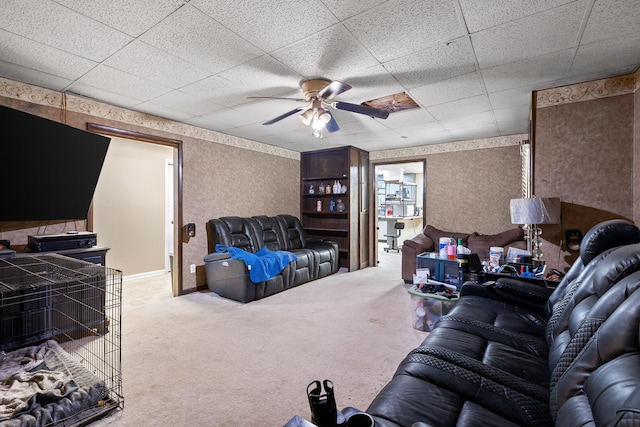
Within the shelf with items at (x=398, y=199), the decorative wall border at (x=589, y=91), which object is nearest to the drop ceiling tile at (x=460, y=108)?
the decorative wall border at (x=589, y=91)

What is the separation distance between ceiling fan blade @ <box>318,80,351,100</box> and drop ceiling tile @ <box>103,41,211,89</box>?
1038 mm

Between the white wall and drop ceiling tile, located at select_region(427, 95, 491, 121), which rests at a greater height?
drop ceiling tile, located at select_region(427, 95, 491, 121)

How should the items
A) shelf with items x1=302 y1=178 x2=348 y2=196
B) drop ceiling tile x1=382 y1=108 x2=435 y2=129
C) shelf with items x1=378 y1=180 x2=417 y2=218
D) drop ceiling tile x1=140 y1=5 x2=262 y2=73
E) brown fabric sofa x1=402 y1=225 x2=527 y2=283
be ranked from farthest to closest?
shelf with items x1=378 y1=180 x2=417 y2=218 → shelf with items x1=302 y1=178 x2=348 y2=196 → brown fabric sofa x1=402 y1=225 x2=527 y2=283 → drop ceiling tile x1=382 y1=108 x2=435 y2=129 → drop ceiling tile x1=140 y1=5 x2=262 y2=73

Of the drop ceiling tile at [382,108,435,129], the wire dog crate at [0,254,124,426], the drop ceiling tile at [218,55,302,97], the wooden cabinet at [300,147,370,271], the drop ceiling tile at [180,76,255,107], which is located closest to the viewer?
the wire dog crate at [0,254,124,426]

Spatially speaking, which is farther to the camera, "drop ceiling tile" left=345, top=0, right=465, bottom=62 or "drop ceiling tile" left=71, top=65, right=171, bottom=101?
"drop ceiling tile" left=71, top=65, right=171, bottom=101

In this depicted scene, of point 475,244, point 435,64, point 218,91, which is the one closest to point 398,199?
point 475,244

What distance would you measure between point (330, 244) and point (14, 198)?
13.5 ft

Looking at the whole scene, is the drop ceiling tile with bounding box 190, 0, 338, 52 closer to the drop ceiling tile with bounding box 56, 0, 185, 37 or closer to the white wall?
the drop ceiling tile with bounding box 56, 0, 185, 37

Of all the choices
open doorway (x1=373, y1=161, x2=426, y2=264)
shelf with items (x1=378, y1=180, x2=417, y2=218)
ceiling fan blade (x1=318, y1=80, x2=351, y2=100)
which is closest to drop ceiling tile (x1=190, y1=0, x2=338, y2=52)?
ceiling fan blade (x1=318, y1=80, x2=351, y2=100)

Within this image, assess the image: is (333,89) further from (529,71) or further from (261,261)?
(261,261)

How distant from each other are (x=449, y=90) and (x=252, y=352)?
3.09 meters

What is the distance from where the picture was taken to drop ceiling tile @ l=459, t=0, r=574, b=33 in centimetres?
174

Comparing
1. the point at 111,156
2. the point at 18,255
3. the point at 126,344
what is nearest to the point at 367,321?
the point at 126,344

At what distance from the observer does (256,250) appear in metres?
4.80
